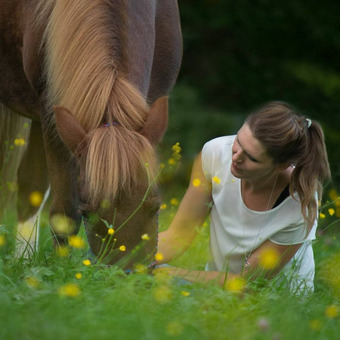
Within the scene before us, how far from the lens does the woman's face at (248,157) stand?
373 cm

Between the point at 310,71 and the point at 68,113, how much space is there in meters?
7.35

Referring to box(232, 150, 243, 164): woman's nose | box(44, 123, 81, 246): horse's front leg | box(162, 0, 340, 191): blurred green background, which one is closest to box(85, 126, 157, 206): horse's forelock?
box(232, 150, 243, 164): woman's nose

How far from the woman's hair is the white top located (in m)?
0.11

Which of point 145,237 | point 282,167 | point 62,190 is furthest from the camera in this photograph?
point 62,190

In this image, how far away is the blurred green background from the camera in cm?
1012

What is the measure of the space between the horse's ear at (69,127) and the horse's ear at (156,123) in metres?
0.28

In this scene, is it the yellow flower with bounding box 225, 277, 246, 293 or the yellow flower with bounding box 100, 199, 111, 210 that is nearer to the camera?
the yellow flower with bounding box 225, 277, 246, 293

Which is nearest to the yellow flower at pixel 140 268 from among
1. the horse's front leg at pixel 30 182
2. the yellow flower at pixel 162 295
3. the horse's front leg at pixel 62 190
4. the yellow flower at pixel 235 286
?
the yellow flower at pixel 162 295

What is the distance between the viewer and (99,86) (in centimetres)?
349

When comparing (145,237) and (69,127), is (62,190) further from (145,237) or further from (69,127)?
(145,237)

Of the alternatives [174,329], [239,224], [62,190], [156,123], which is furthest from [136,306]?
[62,190]

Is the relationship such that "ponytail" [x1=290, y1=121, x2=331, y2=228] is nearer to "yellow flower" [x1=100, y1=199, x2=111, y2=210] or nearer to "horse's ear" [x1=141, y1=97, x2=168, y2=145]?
"horse's ear" [x1=141, y1=97, x2=168, y2=145]

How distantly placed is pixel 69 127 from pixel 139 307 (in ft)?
3.19

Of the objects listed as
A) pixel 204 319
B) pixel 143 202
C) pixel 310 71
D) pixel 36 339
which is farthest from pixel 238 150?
pixel 310 71
